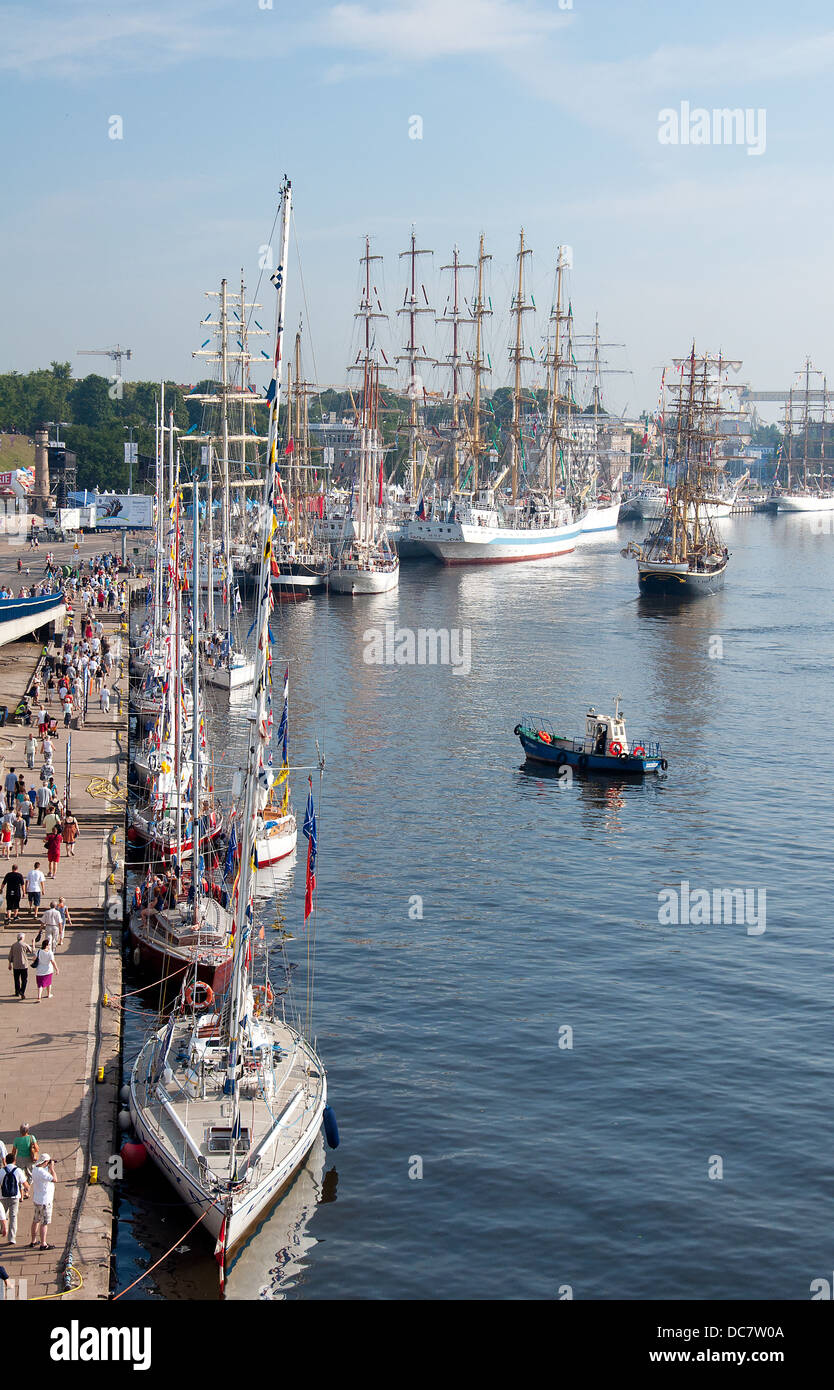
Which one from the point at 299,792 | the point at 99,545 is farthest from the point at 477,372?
the point at 299,792

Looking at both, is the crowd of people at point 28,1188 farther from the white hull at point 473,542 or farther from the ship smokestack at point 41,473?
the ship smokestack at point 41,473

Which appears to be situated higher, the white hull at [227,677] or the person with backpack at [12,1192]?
the white hull at [227,677]

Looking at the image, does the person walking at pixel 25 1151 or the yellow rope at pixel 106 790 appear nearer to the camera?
the person walking at pixel 25 1151

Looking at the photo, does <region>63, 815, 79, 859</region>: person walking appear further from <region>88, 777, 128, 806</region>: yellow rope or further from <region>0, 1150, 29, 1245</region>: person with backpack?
<region>0, 1150, 29, 1245</region>: person with backpack

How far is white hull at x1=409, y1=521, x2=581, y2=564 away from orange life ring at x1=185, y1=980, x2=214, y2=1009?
117 meters

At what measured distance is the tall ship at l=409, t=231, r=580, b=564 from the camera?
481ft

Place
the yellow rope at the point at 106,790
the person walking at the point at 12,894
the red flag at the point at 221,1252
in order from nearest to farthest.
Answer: the red flag at the point at 221,1252
the person walking at the point at 12,894
the yellow rope at the point at 106,790

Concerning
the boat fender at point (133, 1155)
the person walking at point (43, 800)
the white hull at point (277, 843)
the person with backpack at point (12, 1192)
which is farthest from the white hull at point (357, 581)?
the person with backpack at point (12, 1192)

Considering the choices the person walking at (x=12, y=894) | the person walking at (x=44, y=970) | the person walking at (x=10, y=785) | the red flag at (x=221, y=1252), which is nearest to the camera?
the red flag at (x=221, y=1252)

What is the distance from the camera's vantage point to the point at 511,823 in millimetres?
47344

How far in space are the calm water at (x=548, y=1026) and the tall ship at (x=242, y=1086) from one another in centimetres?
87

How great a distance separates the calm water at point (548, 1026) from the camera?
22750 millimetres

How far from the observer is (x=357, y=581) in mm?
112625

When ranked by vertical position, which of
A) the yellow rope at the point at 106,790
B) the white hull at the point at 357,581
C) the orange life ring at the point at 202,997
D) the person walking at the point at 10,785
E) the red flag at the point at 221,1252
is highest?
the white hull at the point at 357,581
